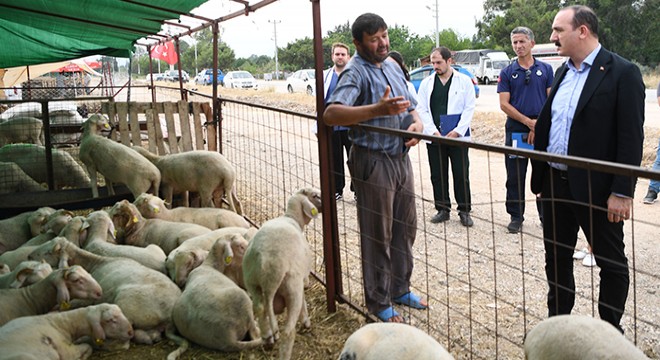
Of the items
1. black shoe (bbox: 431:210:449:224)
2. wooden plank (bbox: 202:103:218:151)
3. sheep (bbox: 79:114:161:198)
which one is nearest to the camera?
sheep (bbox: 79:114:161:198)

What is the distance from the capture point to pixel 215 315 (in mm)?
4309

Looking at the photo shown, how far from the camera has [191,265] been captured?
5.00 m

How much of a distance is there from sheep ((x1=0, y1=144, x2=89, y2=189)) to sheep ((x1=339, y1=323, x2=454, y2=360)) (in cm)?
713

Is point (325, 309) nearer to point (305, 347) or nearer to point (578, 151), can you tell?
point (305, 347)

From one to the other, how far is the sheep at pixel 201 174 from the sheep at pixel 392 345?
170 inches

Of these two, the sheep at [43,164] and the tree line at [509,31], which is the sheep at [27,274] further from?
the tree line at [509,31]

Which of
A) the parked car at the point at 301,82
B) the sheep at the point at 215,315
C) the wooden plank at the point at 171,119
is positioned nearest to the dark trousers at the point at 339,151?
the wooden plank at the point at 171,119

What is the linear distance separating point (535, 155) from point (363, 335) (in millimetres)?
1221

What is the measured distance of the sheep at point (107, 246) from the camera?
212 inches

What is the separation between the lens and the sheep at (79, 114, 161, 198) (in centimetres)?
712

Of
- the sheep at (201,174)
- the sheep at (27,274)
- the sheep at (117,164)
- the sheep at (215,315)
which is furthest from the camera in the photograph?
the sheep at (117,164)

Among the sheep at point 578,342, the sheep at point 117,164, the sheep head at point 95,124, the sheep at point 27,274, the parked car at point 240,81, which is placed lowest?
the sheep at point 27,274

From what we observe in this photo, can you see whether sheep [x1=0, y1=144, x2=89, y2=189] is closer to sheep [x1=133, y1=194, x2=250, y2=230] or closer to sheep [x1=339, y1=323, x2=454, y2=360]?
sheep [x1=133, y1=194, x2=250, y2=230]

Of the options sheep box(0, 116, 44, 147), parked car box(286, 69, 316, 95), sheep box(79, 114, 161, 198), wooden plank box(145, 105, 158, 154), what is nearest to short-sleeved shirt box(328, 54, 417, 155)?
sheep box(79, 114, 161, 198)
